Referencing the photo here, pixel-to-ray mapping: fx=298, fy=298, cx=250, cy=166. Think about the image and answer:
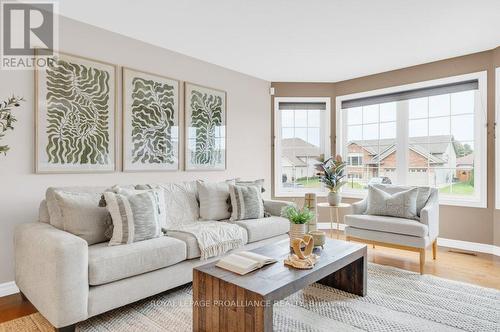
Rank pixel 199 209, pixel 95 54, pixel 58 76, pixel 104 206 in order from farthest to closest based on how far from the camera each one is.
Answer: pixel 199 209, pixel 95 54, pixel 58 76, pixel 104 206

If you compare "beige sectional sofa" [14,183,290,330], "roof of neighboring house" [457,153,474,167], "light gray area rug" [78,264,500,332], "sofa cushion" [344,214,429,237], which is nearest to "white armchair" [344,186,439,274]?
"sofa cushion" [344,214,429,237]

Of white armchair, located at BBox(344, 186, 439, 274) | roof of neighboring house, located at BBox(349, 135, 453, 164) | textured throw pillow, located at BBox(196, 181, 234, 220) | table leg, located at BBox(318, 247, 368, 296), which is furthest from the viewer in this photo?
roof of neighboring house, located at BBox(349, 135, 453, 164)

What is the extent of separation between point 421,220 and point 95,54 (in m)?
3.78

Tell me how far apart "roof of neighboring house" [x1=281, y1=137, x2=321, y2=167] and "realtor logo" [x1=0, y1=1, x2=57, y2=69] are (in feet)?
Result: 11.5

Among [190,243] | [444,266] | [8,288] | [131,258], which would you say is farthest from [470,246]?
[8,288]

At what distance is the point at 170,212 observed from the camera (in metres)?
3.06

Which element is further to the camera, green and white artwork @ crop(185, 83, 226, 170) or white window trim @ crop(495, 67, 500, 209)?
green and white artwork @ crop(185, 83, 226, 170)

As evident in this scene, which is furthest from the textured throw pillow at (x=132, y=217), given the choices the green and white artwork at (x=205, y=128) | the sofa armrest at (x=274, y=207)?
the sofa armrest at (x=274, y=207)

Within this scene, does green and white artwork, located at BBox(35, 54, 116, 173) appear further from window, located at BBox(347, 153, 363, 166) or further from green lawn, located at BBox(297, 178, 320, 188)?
window, located at BBox(347, 153, 363, 166)

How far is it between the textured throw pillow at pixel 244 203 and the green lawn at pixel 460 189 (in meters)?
2.67

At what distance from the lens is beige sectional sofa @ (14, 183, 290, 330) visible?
1806 mm

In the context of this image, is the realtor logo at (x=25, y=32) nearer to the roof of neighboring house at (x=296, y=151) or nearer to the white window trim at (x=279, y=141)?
the white window trim at (x=279, y=141)

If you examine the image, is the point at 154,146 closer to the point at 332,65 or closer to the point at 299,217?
the point at 299,217

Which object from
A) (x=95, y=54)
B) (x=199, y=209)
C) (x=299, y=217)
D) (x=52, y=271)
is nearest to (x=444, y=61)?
(x=299, y=217)
